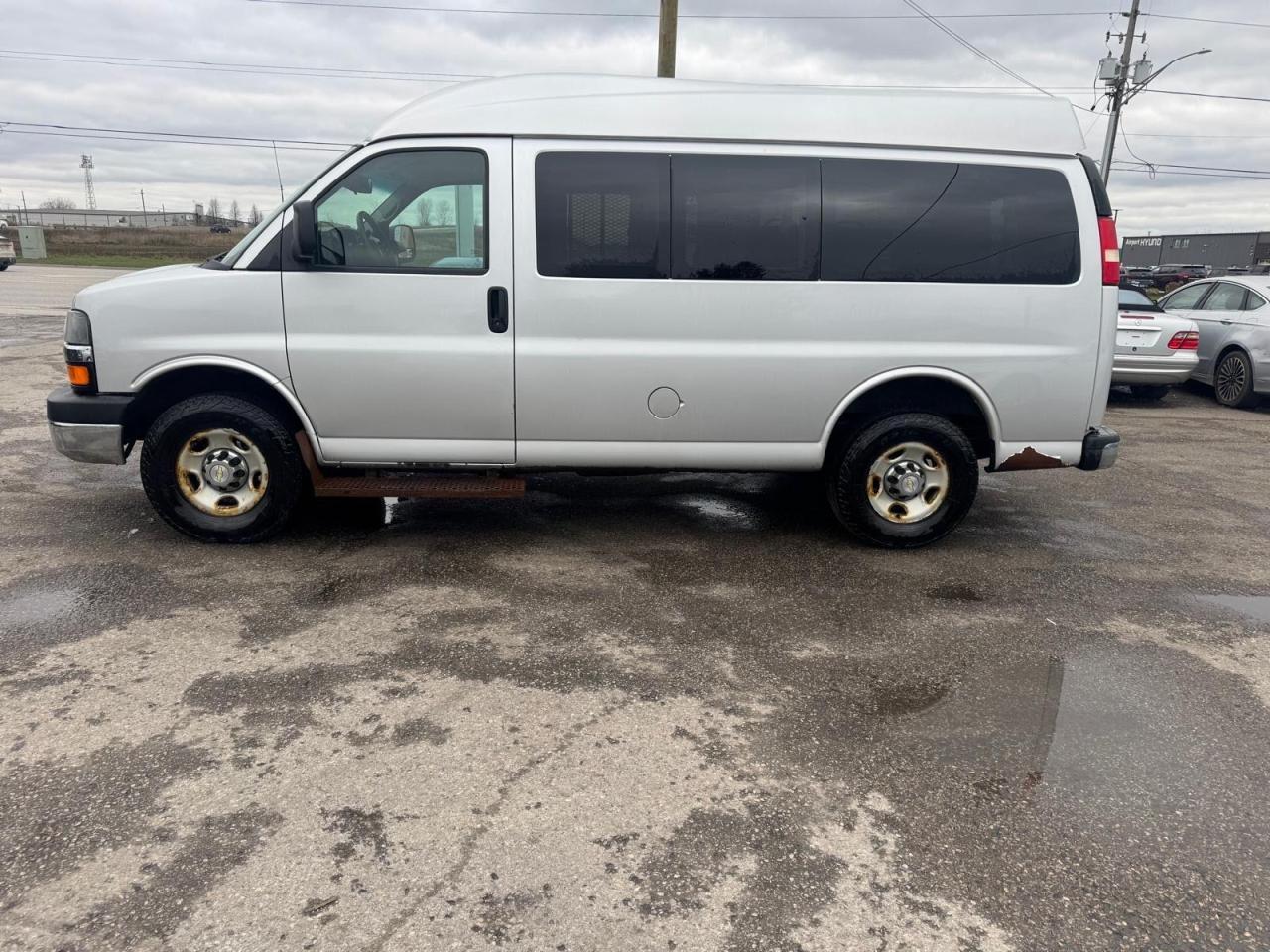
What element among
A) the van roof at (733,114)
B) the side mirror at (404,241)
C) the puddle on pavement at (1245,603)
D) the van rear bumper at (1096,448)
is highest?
the van roof at (733,114)

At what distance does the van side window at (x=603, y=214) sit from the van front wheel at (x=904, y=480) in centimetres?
156

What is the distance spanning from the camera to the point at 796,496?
656cm

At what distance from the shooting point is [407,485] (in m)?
4.99

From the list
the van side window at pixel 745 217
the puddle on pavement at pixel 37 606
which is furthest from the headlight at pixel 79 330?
the van side window at pixel 745 217

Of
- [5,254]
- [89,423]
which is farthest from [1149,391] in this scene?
[5,254]

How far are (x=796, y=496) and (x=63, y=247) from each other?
6379 centimetres

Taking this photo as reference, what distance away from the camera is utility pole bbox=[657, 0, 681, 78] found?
472 inches

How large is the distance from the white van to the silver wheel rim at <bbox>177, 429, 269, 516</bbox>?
0.04ft

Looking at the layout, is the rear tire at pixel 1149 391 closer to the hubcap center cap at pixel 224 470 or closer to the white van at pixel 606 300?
the white van at pixel 606 300

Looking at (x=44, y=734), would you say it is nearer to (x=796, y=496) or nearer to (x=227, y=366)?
(x=227, y=366)

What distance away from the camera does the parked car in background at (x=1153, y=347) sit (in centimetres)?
1059

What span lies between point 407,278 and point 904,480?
9.93 ft

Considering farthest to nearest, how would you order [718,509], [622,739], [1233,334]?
[1233,334]
[718,509]
[622,739]

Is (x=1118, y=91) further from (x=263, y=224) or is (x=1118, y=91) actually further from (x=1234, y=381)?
(x=263, y=224)
